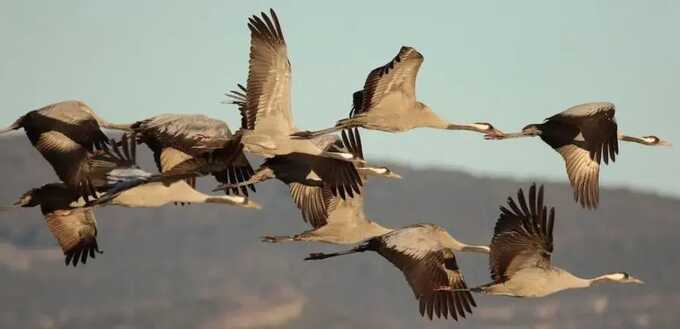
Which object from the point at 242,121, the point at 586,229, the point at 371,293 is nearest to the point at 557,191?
the point at 586,229

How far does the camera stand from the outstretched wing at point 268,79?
2042 cm

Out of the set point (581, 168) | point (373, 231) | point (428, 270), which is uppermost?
point (581, 168)

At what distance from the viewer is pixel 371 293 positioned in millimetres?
109188

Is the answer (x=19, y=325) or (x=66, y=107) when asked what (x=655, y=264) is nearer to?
(x=19, y=325)

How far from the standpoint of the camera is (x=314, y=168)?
21.9 metres

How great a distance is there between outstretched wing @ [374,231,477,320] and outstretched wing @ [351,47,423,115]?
1.56 metres

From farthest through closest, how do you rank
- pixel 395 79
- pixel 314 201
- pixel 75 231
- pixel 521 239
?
pixel 314 201, pixel 75 231, pixel 395 79, pixel 521 239

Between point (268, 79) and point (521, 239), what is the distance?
3.15 meters

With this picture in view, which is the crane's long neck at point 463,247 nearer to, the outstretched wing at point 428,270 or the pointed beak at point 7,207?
the outstretched wing at point 428,270

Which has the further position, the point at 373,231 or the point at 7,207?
the point at 373,231

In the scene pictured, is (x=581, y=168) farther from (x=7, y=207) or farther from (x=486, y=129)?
(x=7, y=207)

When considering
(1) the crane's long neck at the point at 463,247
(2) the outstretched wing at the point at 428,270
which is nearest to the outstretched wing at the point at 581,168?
(1) the crane's long neck at the point at 463,247

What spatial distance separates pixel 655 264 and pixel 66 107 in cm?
9900

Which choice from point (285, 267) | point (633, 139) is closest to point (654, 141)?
point (633, 139)
